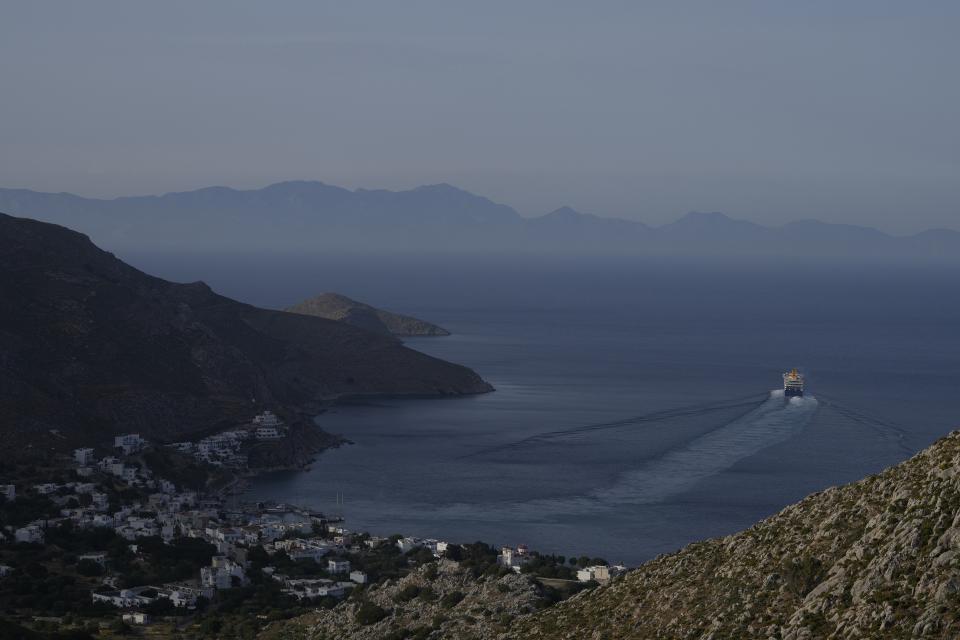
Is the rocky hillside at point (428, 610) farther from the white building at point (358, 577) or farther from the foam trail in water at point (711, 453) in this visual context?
the foam trail in water at point (711, 453)

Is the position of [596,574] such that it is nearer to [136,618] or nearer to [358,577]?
[358,577]

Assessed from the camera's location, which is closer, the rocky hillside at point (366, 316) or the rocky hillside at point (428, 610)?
the rocky hillside at point (428, 610)

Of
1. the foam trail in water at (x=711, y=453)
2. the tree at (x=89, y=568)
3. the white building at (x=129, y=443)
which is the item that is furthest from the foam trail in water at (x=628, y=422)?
the tree at (x=89, y=568)

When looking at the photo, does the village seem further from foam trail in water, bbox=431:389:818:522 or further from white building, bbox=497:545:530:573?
foam trail in water, bbox=431:389:818:522

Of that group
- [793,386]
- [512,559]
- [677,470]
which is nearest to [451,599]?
[512,559]

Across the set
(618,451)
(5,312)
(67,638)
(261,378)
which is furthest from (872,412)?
(67,638)

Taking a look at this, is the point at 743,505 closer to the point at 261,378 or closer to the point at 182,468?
the point at 182,468

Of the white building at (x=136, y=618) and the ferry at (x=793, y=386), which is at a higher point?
the ferry at (x=793, y=386)
